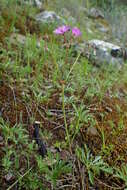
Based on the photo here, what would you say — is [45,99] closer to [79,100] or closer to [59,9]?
[79,100]

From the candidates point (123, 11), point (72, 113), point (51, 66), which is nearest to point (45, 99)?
point (72, 113)

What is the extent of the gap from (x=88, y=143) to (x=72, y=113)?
21cm

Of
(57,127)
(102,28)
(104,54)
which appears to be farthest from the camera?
(102,28)

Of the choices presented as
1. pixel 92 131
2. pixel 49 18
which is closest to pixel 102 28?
pixel 49 18

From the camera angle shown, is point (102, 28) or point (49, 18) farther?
point (102, 28)

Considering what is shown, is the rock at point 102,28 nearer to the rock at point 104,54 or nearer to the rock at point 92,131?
the rock at point 104,54

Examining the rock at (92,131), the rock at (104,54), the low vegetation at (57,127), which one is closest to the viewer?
the low vegetation at (57,127)

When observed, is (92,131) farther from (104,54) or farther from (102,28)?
(102,28)

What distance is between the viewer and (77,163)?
0.98 m

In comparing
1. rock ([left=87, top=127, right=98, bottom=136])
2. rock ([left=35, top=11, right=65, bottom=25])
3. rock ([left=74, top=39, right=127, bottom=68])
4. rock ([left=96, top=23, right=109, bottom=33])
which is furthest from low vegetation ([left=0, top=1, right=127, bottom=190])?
rock ([left=96, top=23, right=109, bottom=33])

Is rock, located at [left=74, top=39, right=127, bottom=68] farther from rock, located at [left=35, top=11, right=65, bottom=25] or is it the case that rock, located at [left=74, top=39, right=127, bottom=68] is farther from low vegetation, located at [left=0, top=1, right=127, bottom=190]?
rock, located at [left=35, top=11, right=65, bottom=25]

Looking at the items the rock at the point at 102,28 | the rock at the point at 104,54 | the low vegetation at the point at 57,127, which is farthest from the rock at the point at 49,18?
the rock at the point at 102,28

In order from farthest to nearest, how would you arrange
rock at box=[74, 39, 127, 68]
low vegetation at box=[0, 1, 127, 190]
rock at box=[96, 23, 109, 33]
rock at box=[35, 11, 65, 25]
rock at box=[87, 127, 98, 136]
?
rock at box=[96, 23, 109, 33], rock at box=[35, 11, 65, 25], rock at box=[74, 39, 127, 68], rock at box=[87, 127, 98, 136], low vegetation at box=[0, 1, 127, 190]

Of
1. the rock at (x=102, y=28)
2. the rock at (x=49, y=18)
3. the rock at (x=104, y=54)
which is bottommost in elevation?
the rock at (x=104, y=54)
